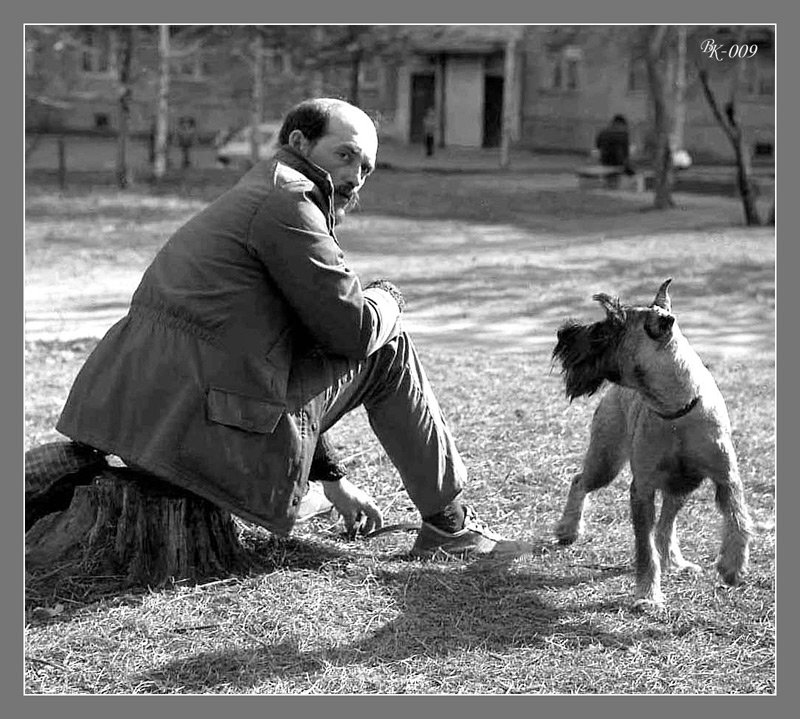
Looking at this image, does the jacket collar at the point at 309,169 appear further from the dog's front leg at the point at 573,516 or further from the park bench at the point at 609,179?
the park bench at the point at 609,179

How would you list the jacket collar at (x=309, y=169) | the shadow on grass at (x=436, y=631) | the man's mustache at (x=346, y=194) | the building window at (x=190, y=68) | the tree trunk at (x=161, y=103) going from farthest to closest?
the building window at (x=190, y=68) < the tree trunk at (x=161, y=103) < the man's mustache at (x=346, y=194) < the jacket collar at (x=309, y=169) < the shadow on grass at (x=436, y=631)

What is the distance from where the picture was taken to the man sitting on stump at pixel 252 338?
4191mm

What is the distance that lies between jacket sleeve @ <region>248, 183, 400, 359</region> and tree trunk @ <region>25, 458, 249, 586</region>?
0.90 meters

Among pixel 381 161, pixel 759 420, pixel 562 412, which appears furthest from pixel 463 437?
pixel 381 161

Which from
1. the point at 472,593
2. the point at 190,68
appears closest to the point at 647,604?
the point at 472,593

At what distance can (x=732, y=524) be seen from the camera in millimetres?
4660

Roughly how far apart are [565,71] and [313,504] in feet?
125

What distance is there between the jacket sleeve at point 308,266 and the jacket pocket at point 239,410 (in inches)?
12.0

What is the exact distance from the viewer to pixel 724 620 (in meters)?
4.52

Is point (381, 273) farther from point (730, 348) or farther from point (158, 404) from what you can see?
point (158, 404)

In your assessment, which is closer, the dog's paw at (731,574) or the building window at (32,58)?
the dog's paw at (731,574)

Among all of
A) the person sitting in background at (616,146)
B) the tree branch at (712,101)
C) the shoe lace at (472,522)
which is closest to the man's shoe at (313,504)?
the shoe lace at (472,522)

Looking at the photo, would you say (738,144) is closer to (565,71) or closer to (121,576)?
(121,576)

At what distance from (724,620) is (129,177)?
23083 mm
